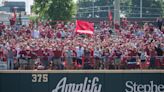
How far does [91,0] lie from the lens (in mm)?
90562

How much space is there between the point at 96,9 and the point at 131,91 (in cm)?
6210

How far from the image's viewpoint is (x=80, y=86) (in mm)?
22516

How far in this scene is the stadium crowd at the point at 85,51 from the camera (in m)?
25.0

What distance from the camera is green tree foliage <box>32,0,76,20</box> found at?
48094 mm

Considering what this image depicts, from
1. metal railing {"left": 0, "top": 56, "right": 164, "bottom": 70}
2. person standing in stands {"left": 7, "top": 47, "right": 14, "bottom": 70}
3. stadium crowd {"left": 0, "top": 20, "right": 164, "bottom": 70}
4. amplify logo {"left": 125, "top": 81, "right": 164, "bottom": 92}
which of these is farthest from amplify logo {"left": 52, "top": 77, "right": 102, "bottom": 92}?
person standing in stands {"left": 7, "top": 47, "right": 14, "bottom": 70}

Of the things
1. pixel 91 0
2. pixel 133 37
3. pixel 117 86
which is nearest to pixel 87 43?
pixel 133 37

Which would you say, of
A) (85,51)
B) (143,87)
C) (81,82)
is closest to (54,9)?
(85,51)

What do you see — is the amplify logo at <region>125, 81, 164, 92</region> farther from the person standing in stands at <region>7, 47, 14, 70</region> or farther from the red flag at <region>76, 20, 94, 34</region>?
the red flag at <region>76, 20, 94, 34</region>

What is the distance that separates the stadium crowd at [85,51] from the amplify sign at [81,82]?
1.72m

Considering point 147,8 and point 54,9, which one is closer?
point 54,9

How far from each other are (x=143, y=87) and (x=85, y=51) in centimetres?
490

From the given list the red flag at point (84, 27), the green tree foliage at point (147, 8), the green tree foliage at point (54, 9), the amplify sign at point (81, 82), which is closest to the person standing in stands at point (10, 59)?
the amplify sign at point (81, 82)

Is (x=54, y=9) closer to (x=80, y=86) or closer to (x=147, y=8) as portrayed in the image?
(x=80, y=86)

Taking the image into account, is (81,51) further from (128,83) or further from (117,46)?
(128,83)
